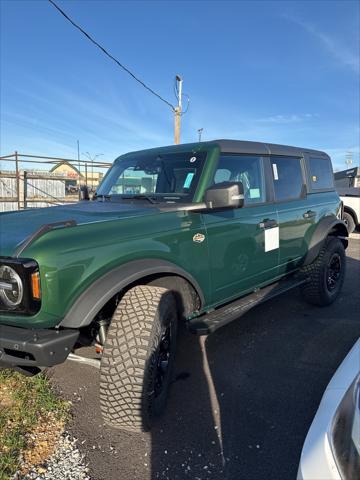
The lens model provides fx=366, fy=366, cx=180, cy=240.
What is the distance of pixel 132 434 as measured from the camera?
2.46 meters

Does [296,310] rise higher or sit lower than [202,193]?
lower

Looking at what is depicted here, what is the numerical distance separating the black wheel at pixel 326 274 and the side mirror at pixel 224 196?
7.14 ft

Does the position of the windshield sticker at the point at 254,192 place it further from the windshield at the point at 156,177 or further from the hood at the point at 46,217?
the hood at the point at 46,217

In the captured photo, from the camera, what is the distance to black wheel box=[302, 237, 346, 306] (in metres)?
4.57

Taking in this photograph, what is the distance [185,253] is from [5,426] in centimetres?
169

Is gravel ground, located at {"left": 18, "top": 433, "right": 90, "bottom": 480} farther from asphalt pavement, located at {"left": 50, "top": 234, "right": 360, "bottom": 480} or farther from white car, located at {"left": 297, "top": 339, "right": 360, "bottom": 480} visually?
white car, located at {"left": 297, "top": 339, "right": 360, "bottom": 480}

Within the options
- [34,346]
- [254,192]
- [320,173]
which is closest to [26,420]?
[34,346]

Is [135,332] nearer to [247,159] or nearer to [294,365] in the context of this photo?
[294,365]

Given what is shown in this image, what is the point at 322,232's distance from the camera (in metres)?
4.61

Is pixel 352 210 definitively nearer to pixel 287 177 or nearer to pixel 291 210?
pixel 287 177

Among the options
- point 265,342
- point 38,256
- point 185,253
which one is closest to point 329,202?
point 265,342

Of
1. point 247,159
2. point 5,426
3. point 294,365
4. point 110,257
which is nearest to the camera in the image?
point 110,257

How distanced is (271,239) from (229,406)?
5.62 feet

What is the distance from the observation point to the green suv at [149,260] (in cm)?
203
